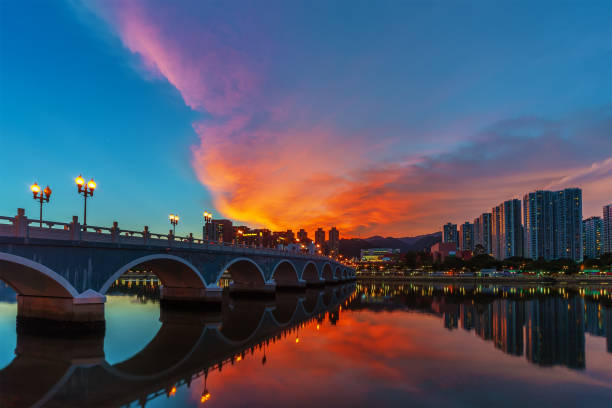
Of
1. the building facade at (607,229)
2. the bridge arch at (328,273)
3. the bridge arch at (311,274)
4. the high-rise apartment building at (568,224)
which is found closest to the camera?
the bridge arch at (311,274)

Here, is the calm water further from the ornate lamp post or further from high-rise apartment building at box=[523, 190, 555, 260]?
high-rise apartment building at box=[523, 190, 555, 260]

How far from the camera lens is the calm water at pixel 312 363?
37.9 feet

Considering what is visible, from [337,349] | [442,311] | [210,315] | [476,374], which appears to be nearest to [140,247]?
[210,315]

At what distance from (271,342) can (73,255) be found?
33.7ft

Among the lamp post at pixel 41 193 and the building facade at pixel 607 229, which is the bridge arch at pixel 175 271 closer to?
the lamp post at pixel 41 193

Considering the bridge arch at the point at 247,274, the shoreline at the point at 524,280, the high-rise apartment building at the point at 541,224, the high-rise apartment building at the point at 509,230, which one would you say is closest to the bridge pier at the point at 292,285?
the bridge arch at the point at 247,274

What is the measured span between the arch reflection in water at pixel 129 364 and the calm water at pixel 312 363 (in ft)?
0.17

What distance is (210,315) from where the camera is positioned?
28.6m

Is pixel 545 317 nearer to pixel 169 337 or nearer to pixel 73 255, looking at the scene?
pixel 169 337

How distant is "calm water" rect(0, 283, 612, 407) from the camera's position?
11.6 meters

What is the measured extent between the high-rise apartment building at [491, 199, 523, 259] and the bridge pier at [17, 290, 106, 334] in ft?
576

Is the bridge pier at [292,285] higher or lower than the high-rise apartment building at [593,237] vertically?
lower

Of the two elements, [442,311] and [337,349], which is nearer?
[337,349]

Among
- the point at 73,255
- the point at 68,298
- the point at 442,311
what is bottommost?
the point at 442,311
